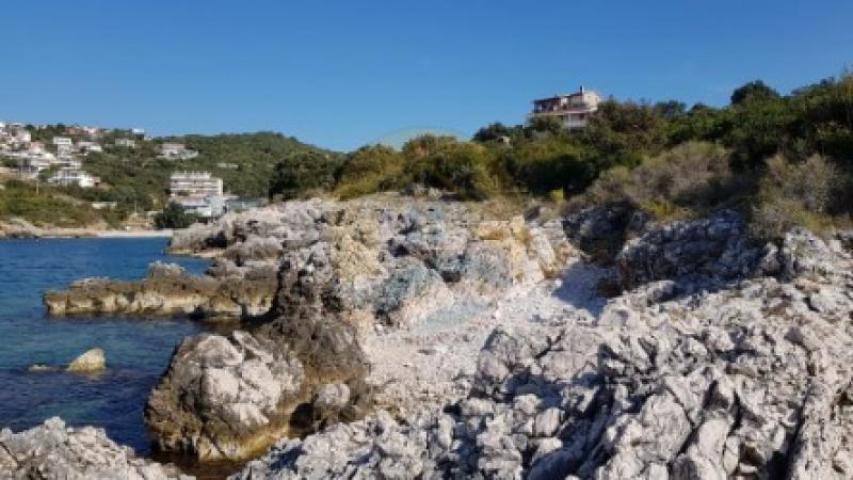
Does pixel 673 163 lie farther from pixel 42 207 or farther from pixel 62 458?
pixel 42 207

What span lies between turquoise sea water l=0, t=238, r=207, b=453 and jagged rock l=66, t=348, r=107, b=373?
1.26ft

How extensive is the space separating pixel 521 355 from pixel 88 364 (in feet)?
55.8

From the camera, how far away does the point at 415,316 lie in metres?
23.8

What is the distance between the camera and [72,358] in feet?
86.2

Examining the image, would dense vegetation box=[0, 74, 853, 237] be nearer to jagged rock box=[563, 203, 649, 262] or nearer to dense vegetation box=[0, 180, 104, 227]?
jagged rock box=[563, 203, 649, 262]

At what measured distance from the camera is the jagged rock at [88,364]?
2397 centimetres

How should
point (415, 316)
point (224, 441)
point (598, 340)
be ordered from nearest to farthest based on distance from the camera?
point (598, 340) < point (224, 441) < point (415, 316)

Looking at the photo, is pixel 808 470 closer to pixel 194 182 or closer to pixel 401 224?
pixel 401 224

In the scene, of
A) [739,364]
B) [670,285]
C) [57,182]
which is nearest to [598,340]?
[739,364]

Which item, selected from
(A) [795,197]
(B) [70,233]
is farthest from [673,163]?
(B) [70,233]

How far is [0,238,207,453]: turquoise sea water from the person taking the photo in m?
19.4

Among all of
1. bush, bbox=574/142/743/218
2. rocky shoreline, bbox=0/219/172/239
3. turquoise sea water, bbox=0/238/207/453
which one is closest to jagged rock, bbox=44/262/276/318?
turquoise sea water, bbox=0/238/207/453

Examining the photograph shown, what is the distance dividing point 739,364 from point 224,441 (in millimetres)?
10669

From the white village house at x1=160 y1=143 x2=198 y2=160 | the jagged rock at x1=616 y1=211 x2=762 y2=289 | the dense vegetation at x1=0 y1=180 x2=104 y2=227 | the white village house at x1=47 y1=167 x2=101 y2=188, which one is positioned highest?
the white village house at x1=160 y1=143 x2=198 y2=160
